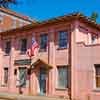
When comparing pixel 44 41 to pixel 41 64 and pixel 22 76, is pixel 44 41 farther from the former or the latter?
pixel 22 76

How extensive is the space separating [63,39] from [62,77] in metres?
3.40

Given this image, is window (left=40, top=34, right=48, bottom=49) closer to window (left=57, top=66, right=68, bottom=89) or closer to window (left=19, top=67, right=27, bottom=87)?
window (left=57, top=66, right=68, bottom=89)

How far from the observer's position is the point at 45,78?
2625 cm

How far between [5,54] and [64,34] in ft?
30.4

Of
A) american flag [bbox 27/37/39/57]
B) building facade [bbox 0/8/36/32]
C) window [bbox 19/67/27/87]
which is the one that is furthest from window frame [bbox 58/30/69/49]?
building facade [bbox 0/8/36/32]

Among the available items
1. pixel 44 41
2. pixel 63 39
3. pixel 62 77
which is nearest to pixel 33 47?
pixel 44 41

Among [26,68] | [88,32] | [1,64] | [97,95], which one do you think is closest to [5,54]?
[1,64]

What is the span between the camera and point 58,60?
2514 cm

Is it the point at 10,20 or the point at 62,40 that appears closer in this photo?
the point at 62,40

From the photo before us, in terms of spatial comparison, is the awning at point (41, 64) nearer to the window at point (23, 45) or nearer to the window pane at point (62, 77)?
the window pane at point (62, 77)

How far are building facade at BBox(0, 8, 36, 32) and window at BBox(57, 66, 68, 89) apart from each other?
2025 centimetres

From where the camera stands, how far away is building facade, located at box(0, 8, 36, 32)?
43625 millimetres

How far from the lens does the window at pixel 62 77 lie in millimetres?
24366

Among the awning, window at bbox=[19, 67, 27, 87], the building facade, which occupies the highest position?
the building facade
